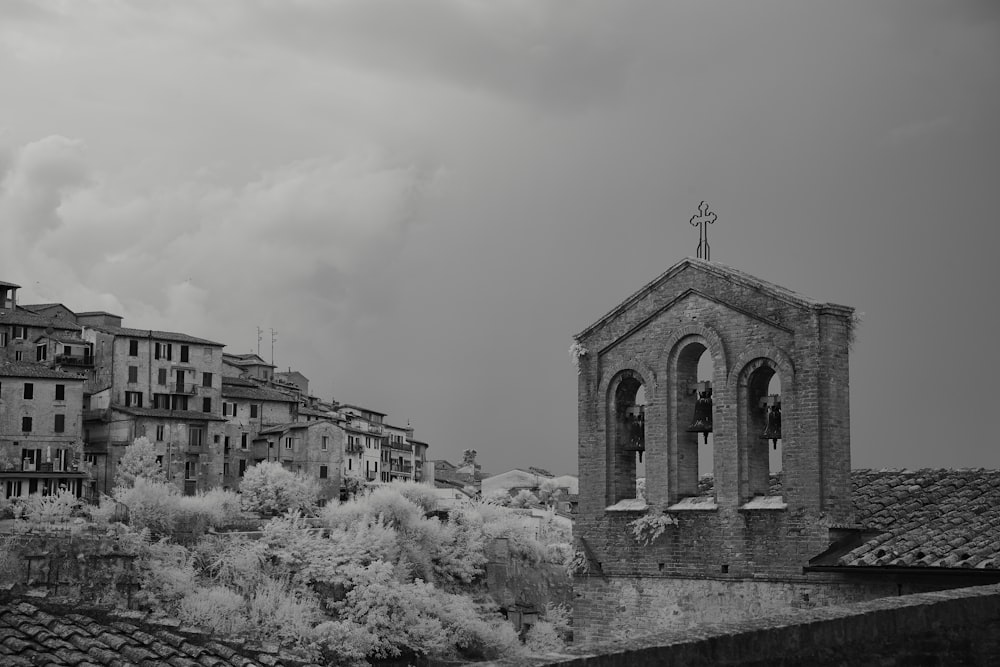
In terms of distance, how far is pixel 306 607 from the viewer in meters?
57.6

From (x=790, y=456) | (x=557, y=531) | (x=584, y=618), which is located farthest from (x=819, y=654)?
(x=557, y=531)

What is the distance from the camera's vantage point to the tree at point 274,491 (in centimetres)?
7881

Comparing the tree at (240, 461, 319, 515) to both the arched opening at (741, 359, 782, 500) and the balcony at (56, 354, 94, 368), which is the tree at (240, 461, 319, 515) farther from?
the arched opening at (741, 359, 782, 500)

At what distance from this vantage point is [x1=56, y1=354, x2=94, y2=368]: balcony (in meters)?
80.5

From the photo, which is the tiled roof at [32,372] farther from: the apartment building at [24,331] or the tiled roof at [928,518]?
the tiled roof at [928,518]

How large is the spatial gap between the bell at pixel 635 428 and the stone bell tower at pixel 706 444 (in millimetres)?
21

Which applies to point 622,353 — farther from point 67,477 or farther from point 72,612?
point 67,477

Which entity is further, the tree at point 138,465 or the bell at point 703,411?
the tree at point 138,465

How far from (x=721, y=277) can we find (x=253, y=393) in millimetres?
73057

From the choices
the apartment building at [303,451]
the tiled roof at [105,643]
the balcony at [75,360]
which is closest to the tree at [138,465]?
the balcony at [75,360]

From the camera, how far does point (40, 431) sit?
244ft

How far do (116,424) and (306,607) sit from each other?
26.6 m

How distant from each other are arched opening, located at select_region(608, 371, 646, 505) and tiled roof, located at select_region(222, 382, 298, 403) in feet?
227

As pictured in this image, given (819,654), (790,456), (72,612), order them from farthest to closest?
(790,456), (72,612), (819,654)
